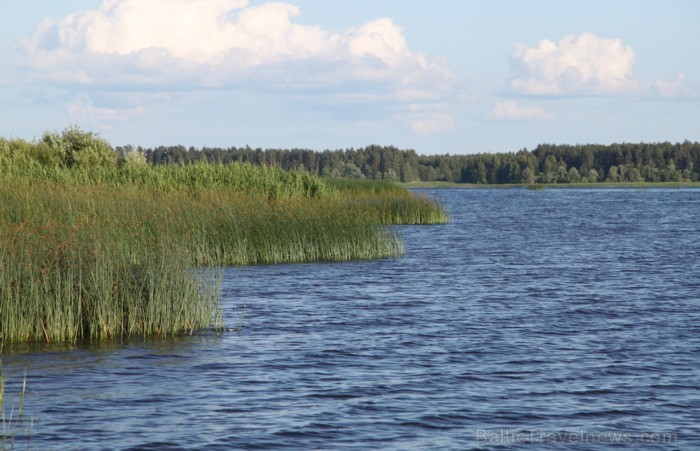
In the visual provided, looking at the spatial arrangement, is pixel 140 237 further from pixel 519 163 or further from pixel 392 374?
pixel 519 163

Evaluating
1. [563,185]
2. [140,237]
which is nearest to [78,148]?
[140,237]

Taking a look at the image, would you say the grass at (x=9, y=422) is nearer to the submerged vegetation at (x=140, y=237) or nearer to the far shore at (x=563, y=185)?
the submerged vegetation at (x=140, y=237)

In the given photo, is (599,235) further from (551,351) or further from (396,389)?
(396,389)

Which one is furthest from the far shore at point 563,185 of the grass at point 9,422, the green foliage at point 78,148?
the grass at point 9,422

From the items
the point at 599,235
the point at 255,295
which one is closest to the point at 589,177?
the point at 599,235

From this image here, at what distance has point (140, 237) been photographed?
19031 mm

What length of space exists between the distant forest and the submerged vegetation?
122238 mm

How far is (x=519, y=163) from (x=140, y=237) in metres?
166

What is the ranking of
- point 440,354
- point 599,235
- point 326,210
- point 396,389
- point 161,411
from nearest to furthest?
point 161,411 → point 396,389 → point 440,354 → point 326,210 → point 599,235

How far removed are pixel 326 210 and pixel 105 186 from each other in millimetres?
6895

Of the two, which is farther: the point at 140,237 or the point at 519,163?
the point at 519,163

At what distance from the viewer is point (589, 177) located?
16625 cm

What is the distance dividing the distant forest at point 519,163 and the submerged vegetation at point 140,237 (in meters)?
122

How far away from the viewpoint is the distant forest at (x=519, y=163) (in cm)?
16375
